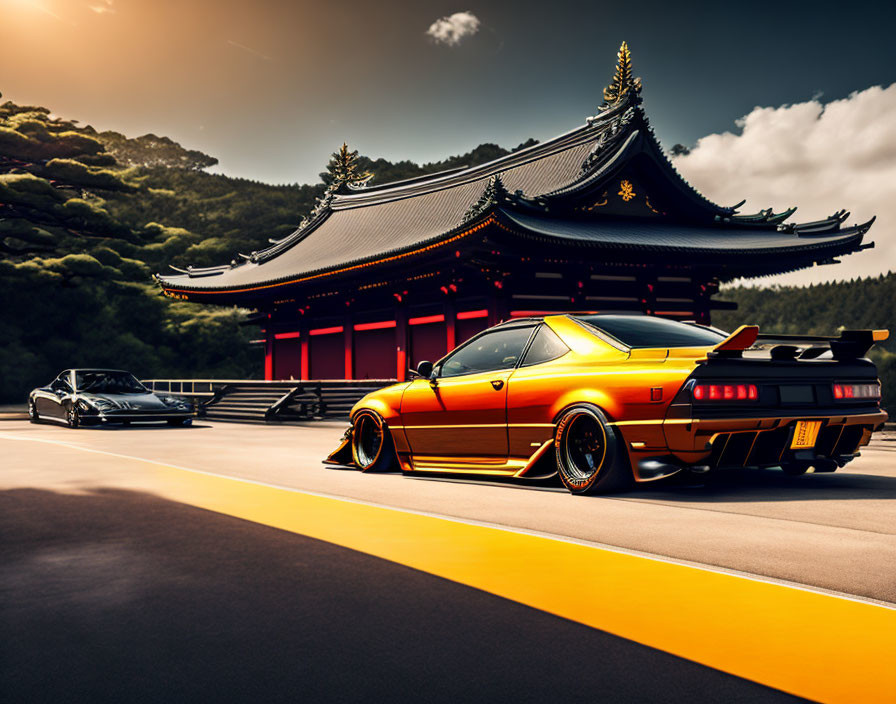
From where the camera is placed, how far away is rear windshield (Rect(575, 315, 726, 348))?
752 centimetres

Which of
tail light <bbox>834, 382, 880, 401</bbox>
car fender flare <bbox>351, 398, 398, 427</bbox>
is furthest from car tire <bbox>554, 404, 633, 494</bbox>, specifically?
car fender flare <bbox>351, 398, 398, 427</bbox>

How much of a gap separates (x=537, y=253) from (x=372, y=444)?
48.4 feet

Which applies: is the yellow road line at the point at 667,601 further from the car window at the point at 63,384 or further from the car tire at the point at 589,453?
the car window at the point at 63,384

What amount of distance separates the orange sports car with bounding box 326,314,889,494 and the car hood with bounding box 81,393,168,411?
10986mm

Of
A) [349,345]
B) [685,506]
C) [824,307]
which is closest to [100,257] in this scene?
[349,345]

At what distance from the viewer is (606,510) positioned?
21.0 feet

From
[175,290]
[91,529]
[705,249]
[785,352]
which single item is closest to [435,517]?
[91,529]

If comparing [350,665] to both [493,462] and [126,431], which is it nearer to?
[493,462]

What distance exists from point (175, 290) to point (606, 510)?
3007 cm

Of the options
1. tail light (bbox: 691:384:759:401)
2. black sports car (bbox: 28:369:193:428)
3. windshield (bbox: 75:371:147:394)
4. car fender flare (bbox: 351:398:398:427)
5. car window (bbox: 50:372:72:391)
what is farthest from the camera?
car window (bbox: 50:372:72:391)

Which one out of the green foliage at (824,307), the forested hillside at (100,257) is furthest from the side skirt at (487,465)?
the green foliage at (824,307)

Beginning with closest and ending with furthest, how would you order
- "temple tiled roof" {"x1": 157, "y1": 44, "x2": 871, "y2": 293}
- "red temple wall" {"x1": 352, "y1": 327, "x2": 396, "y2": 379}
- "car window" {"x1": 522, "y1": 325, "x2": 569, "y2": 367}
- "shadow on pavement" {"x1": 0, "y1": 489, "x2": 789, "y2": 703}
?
"shadow on pavement" {"x1": 0, "y1": 489, "x2": 789, "y2": 703}, "car window" {"x1": 522, "y1": 325, "x2": 569, "y2": 367}, "temple tiled roof" {"x1": 157, "y1": 44, "x2": 871, "y2": 293}, "red temple wall" {"x1": 352, "y1": 327, "x2": 396, "y2": 379}

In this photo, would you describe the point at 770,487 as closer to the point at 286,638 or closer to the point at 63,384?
the point at 286,638

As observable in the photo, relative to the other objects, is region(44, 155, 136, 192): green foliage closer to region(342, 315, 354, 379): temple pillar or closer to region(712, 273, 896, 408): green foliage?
region(342, 315, 354, 379): temple pillar
